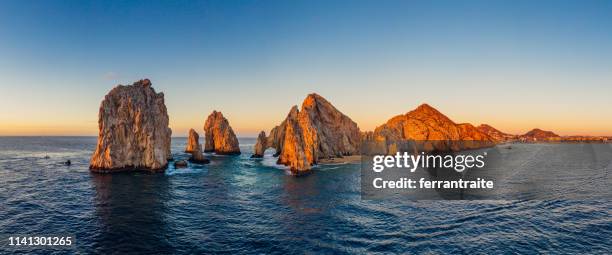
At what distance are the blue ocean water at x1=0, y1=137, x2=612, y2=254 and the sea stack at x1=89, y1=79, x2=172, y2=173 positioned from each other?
16.3 m

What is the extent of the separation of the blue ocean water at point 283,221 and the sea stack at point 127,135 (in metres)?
16.3

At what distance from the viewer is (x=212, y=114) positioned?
507 ft

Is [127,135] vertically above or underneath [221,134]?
underneath

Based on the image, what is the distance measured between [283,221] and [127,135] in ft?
199

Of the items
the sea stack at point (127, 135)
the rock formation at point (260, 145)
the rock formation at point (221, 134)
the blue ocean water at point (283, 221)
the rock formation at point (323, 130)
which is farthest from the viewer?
the rock formation at point (221, 134)

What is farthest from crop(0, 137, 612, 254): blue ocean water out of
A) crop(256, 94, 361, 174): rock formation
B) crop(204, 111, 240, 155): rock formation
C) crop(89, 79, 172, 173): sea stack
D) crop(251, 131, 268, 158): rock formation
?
Result: crop(204, 111, 240, 155): rock formation

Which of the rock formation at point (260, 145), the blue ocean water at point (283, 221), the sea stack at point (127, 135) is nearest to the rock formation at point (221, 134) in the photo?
the rock formation at point (260, 145)

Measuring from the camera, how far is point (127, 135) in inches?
3219

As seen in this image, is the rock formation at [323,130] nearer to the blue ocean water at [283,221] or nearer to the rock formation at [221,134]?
the rock formation at [221,134]

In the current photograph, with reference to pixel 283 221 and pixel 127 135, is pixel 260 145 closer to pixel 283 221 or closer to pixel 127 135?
pixel 127 135

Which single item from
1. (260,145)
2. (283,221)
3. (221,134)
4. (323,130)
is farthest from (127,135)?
(323,130)

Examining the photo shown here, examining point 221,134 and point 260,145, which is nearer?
point 260,145

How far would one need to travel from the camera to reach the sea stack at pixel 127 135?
79.8 metres

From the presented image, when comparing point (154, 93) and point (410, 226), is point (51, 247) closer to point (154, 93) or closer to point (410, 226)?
point (410, 226)
